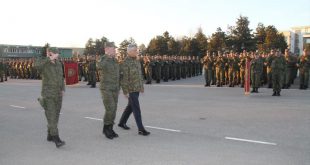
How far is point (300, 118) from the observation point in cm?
991

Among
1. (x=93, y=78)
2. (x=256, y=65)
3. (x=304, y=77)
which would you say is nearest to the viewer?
(x=256, y=65)

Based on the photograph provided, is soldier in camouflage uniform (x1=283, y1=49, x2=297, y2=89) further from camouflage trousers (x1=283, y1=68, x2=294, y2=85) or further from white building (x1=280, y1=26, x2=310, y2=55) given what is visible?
white building (x1=280, y1=26, x2=310, y2=55)

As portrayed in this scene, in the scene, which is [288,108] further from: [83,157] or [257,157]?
[83,157]

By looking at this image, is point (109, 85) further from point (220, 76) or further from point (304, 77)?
point (220, 76)

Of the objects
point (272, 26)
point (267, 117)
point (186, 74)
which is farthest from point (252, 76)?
point (272, 26)

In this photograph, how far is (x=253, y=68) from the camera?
18.1 m

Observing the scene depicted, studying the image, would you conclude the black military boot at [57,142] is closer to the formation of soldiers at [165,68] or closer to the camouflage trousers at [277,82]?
the camouflage trousers at [277,82]

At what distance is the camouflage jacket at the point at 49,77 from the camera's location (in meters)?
7.20

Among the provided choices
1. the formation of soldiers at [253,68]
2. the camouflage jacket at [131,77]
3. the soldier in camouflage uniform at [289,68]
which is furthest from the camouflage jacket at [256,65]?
the camouflage jacket at [131,77]

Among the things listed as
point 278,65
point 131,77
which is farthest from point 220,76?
point 131,77

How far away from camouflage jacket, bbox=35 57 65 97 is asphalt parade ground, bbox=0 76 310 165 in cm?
99

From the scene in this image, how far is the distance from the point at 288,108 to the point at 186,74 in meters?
21.0

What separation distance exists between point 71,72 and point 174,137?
16.7m

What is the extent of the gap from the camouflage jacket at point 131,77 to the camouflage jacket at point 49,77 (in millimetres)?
1370
